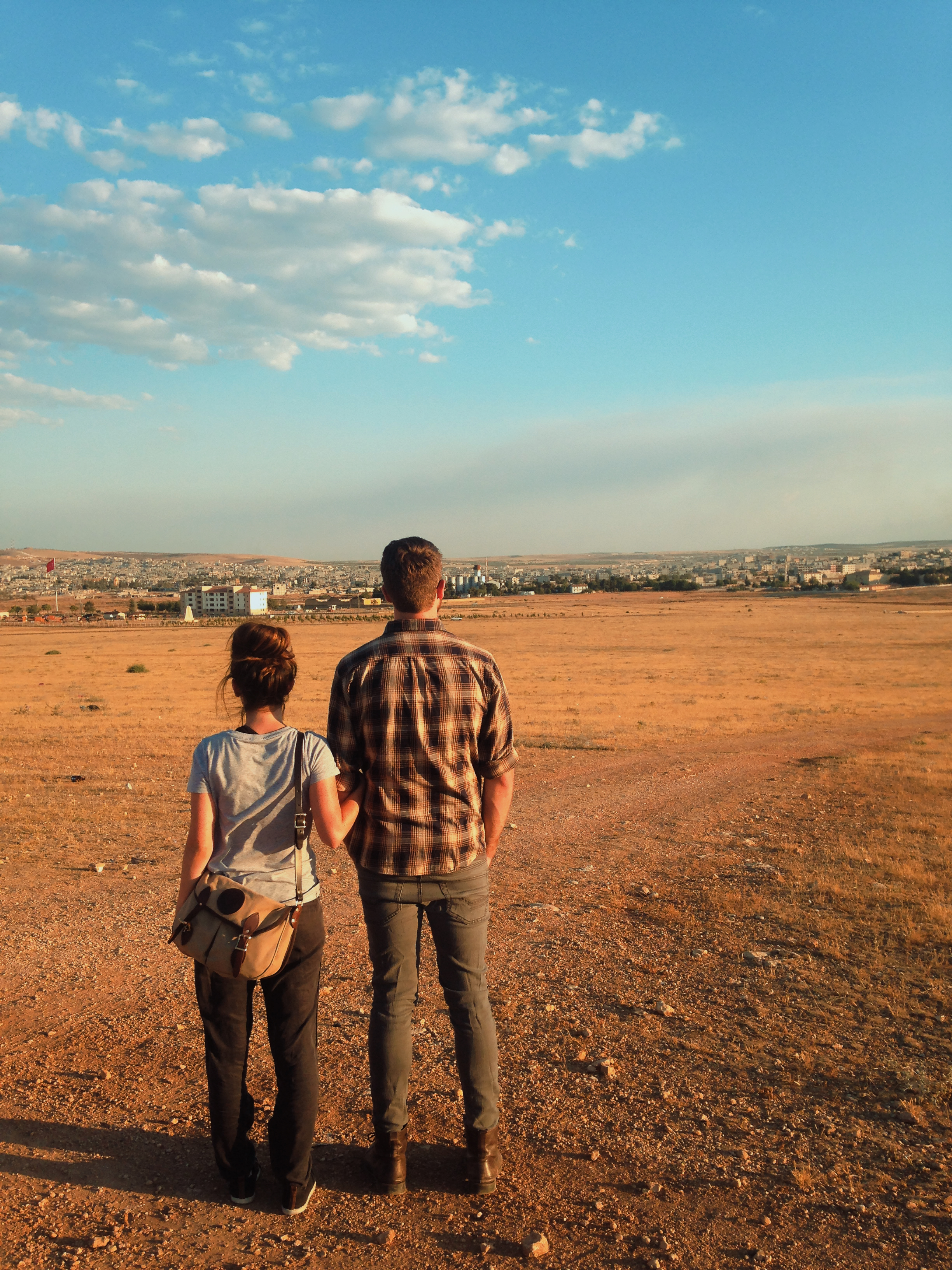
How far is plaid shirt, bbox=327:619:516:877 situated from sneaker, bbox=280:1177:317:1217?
1153 mm

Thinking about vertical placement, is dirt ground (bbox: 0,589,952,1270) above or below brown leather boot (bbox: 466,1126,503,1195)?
below

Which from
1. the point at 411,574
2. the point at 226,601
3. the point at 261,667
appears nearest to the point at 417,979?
the point at 261,667

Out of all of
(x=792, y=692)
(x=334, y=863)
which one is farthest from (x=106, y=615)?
(x=334, y=863)

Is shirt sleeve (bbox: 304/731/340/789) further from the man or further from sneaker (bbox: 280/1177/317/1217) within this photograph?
sneaker (bbox: 280/1177/317/1217)

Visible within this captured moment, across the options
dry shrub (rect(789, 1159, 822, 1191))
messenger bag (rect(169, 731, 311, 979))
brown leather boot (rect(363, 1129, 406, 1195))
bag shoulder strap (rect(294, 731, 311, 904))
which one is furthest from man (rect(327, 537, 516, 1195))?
dry shrub (rect(789, 1159, 822, 1191))

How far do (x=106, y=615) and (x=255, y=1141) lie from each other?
128 meters

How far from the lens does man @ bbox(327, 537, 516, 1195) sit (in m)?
3.45

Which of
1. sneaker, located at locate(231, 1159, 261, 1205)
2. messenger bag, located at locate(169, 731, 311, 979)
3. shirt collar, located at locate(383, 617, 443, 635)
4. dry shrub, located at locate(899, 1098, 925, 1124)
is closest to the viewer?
messenger bag, located at locate(169, 731, 311, 979)

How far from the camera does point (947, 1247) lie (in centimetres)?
323

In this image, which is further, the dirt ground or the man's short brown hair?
the man's short brown hair

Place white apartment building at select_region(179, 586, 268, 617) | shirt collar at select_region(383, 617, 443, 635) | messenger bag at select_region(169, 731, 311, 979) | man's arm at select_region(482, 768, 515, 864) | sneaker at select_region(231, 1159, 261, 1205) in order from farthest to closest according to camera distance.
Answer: white apartment building at select_region(179, 586, 268, 617), man's arm at select_region(482, 768, 515, 864), shirt collar at select_region(383, 617, 443, 635), sneaker at select_region(231, 1159, 261, 1205), messenger bag at select_region(169, 731, 311, 979)

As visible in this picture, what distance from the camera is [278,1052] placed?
3.40 metres

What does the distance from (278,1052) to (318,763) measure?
1.08 meters

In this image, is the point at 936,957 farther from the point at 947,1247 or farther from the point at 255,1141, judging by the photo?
the point at 255,1141
